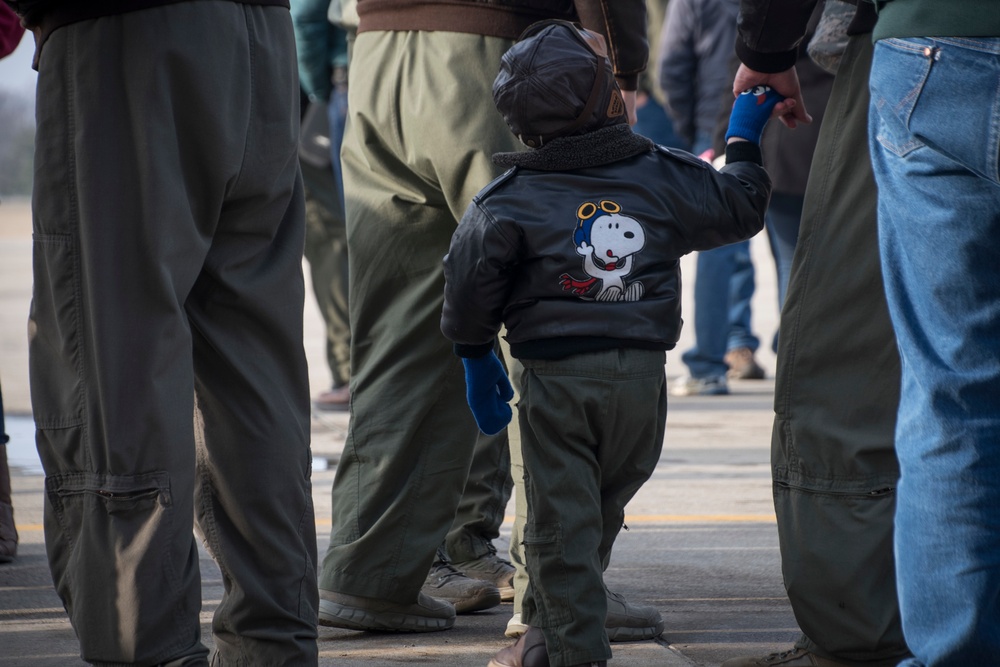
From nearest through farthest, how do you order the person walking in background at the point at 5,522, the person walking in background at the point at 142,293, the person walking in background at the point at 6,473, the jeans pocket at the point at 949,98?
the jeans pocket at the point at 949,98 < the person walking in background at the point at 142,293 < the person walking in background at the point at 6,473 < the person walking in background at the point at 5,522

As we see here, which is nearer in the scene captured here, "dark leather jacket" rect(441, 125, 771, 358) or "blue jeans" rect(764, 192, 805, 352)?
"dark leather jacket" rect(441, 125, 771, 358)

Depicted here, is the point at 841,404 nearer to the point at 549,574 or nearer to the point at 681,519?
the point at 549,574

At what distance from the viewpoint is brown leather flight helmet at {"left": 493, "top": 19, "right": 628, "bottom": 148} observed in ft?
8.80

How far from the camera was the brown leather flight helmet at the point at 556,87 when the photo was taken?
2.68 m

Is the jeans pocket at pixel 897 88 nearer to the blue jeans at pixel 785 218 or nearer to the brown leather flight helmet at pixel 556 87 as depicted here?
the brown leather flight helmet at pixel 556 87

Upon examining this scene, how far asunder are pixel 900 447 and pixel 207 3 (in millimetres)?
1373

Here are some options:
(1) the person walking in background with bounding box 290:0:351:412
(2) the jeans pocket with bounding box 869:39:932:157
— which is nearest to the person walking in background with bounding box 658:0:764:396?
(1) the person walking in background with bounding box 290:0:351:412

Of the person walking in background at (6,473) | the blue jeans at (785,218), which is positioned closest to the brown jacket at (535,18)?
the person walking in background at (6,473)

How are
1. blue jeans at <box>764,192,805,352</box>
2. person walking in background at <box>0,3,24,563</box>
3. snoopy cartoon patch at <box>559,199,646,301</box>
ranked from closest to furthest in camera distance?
snoopy cartoon patch at <box>559,199,646,301</box> → person walking in background at <box>0,3,24,563</box> → blue jeans at <box>764,192,805,352</box>

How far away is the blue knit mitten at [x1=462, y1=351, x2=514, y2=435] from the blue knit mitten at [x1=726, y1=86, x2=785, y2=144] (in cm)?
67

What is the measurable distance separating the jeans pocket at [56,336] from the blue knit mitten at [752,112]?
1.31 meters

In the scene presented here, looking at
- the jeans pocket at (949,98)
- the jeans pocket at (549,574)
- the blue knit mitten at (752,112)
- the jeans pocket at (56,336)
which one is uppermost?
the jeans pocket at (949,98)

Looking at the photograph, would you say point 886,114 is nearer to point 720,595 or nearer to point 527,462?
point 527,462

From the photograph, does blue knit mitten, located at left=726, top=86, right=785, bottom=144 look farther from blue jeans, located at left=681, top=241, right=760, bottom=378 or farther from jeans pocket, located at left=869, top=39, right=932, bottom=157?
blue jeans, located at left=681, top=241, right=760, bottom=378
